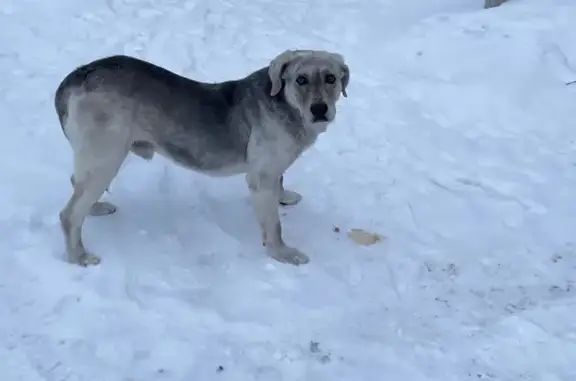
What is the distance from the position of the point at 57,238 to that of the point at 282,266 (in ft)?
5.33

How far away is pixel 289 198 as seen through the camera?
6.35 metres

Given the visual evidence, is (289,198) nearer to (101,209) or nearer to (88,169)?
(101,209)

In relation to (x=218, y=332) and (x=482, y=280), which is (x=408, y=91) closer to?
(x=482, y=280)

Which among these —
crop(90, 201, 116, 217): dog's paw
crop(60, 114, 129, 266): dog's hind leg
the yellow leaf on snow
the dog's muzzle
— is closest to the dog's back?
crop(60, 114, 129, 266): dog's hind leg

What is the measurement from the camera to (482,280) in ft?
17.9

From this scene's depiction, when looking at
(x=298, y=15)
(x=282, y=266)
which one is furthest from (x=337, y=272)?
(x=298, y=15)

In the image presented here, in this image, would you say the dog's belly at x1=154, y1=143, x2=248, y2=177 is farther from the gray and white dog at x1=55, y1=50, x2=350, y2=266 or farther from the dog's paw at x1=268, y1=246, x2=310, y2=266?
the dog's paw at x1=268, y1=246, x2=310, y2=266

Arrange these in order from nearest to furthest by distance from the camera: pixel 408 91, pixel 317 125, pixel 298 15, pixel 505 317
Answer: pixel 505 317
pixel 317 125
pixel 408 91
pixel 298 15

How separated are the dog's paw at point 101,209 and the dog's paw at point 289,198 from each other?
4.34 feet

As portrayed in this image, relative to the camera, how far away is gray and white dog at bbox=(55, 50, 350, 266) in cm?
522

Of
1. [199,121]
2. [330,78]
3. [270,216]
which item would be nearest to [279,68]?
[330,78]

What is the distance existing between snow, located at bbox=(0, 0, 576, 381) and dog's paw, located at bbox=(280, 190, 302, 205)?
5 cm

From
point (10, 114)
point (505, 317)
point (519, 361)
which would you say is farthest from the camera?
point (10, 114)

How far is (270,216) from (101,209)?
4.44ft
